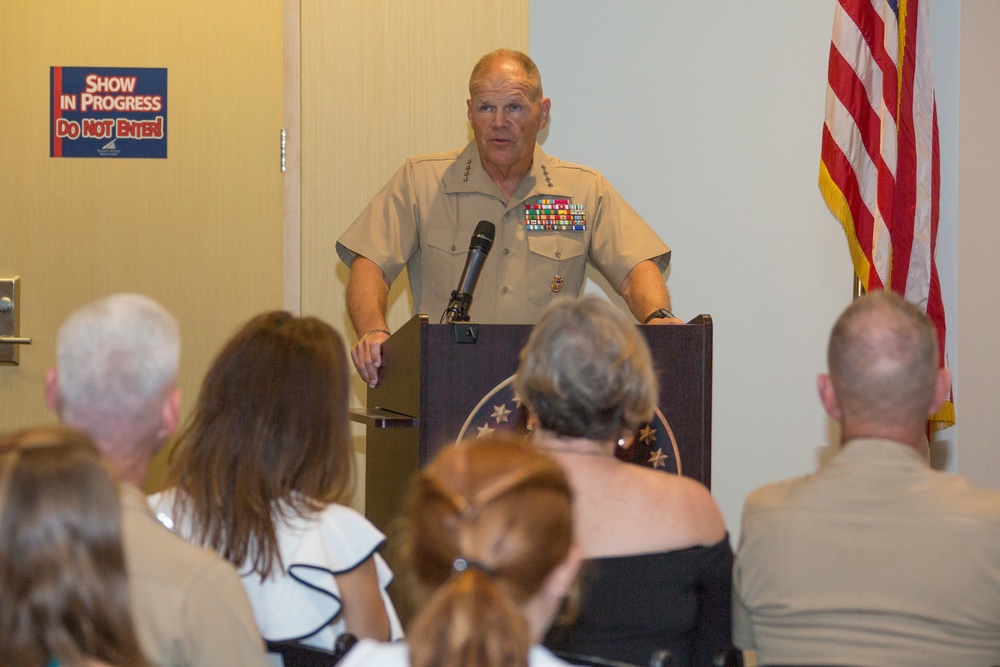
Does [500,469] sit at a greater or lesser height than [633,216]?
lesser

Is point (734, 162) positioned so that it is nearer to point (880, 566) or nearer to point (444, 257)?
A: point (444, 257)

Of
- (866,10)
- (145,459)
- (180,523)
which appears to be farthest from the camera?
(866,10)

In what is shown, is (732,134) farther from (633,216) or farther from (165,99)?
(165,99)

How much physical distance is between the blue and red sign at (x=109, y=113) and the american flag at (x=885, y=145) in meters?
2.39

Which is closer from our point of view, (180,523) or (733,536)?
(180,523)

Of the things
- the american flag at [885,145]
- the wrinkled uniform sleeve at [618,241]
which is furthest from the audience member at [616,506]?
the american flag at [885,145]

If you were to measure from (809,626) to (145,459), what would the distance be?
1.00m

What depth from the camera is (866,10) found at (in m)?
3.90

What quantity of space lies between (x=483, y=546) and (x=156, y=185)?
3.23 metres

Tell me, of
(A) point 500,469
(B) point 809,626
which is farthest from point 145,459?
(B) point 809,626

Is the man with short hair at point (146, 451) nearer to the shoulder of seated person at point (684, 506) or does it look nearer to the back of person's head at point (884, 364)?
the shoulder of seated person at point (684, 506)

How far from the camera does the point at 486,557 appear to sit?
114 centimetres

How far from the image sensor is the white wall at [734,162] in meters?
4.09

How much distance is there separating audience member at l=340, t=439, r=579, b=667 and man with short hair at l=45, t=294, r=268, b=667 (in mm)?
207
